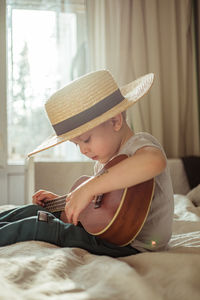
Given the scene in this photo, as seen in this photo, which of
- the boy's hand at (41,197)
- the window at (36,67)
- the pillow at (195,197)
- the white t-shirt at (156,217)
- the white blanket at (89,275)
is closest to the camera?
the white blanket at (89,275)

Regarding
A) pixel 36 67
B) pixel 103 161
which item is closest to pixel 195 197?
pixel 103 161

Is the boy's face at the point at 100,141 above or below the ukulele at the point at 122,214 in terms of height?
above

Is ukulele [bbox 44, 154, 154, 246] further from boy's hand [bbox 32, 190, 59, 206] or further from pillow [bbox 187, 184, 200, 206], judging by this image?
pillow [bbox 187, 184, 200, 206]

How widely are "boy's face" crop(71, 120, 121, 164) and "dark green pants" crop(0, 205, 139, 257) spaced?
27 centimetres

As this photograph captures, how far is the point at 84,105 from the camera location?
127 centimetres

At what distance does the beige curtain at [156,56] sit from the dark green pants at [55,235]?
208 cm

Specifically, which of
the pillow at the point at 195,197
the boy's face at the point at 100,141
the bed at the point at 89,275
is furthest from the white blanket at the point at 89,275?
the pillow at the point at 195,197

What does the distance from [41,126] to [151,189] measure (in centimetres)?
209

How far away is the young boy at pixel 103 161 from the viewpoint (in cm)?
108

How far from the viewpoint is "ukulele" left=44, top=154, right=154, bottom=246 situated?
1.08 meters

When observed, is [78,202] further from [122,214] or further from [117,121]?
[117,121]

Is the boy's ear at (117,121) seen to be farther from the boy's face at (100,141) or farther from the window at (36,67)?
the window at (36,67)

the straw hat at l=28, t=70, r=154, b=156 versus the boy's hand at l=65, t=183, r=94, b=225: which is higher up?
the straw hat at l=28, t=70, r=154, b=156

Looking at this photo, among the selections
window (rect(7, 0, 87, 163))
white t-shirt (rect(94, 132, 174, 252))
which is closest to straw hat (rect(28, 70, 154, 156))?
white t-shirt (rect(94, 132, 174, 252))
